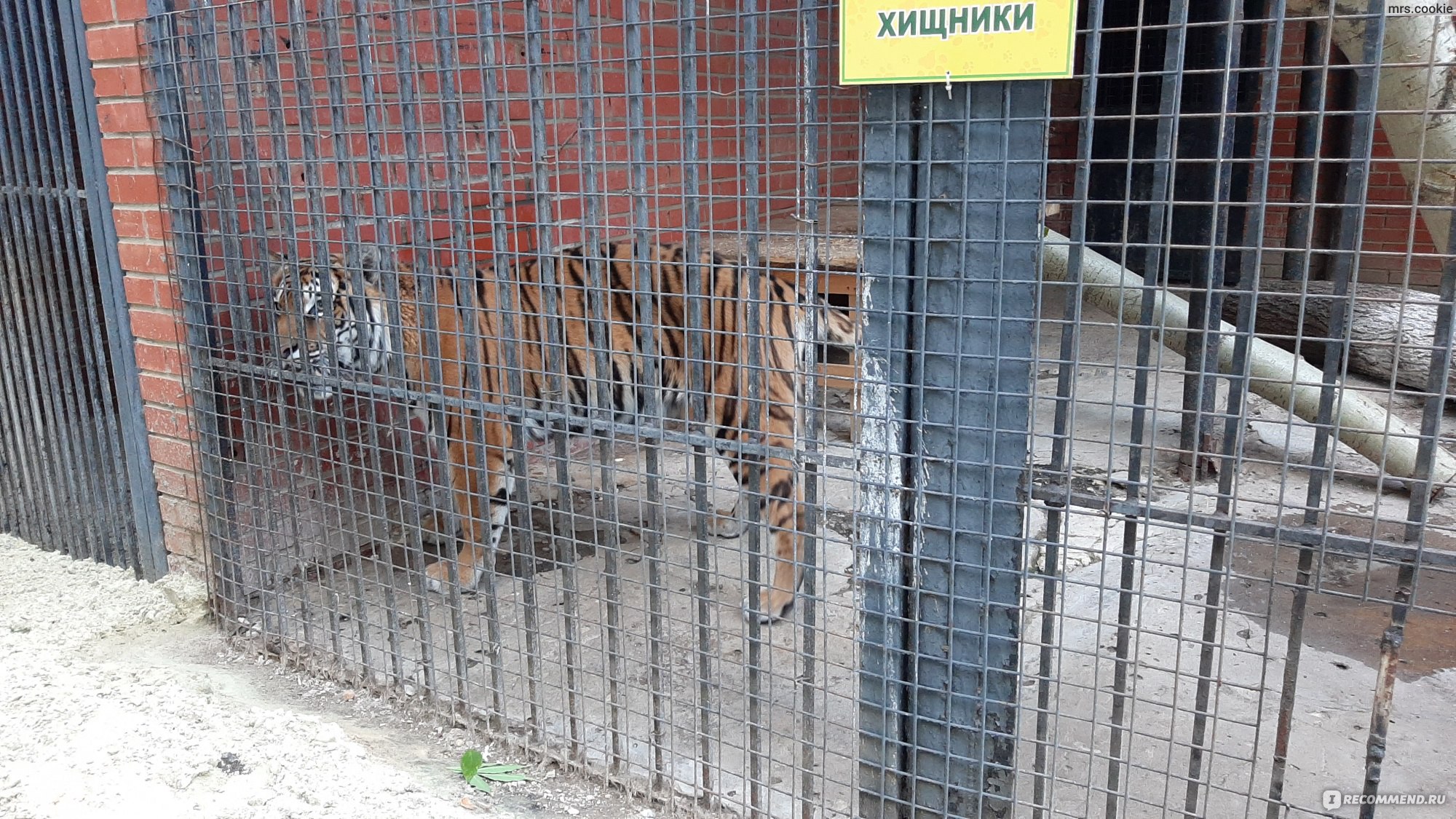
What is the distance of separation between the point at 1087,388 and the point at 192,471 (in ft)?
17.0

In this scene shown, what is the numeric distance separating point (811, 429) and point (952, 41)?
816mm

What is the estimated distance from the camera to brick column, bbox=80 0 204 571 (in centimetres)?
338

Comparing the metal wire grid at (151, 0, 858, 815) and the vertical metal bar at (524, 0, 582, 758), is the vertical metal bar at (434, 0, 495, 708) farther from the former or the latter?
the vertical metal bar at (524, 0, 582, 758)

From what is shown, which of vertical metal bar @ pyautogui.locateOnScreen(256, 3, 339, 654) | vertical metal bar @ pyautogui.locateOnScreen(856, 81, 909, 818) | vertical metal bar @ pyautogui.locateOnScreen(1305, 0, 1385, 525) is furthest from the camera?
vertical metal bar @ pyautogui.locateOnScreen(256, 3, 339, 654)

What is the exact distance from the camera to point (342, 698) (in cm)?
320

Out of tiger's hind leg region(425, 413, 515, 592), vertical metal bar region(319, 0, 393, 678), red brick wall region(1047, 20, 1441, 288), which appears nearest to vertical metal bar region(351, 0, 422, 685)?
vertical metal bar region(319, 0, 393, 678)

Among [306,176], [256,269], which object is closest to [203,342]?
[256,269]

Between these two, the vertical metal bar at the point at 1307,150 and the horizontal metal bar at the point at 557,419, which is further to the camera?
the horizontal metal bar at the point at 557,419

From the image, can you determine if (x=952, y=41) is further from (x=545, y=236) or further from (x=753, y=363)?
(x=545, y=236)

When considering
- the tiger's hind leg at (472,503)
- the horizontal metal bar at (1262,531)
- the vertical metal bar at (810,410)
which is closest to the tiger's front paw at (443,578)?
the tiger's hind leg at (472,503)

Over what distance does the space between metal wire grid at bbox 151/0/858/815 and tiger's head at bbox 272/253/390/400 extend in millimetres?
83

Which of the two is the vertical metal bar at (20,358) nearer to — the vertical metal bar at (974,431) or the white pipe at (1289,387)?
the vertical metal bar at (974,431)

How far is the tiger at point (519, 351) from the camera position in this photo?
9.35ft

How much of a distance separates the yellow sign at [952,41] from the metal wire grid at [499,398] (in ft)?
0.37
